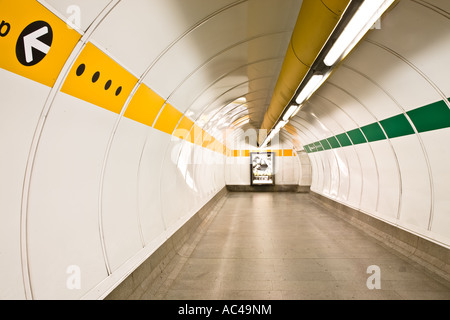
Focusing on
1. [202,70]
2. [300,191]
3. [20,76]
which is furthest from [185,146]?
[300,191]

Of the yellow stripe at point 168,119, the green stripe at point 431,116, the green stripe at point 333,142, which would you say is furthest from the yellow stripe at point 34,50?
the green stripe at point 333,142

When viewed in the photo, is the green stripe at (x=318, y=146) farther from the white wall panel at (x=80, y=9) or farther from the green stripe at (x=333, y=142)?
the white wall panel at (x=80, y=9)

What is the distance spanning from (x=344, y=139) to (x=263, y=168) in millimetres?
10228

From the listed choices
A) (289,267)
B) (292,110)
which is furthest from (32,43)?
(292,110)

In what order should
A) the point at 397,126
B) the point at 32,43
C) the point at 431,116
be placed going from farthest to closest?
1. the point at 397,126
2. the point at 431,116
3. the point at 32,43

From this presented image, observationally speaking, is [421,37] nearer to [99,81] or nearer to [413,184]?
[413,184]

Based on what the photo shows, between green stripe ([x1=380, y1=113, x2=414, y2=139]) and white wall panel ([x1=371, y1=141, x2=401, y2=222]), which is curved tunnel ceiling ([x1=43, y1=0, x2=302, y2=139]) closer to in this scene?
green stripe ([x1=380, y1=113, x2=414, y2=139])

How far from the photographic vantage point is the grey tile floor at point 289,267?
13.1 feet

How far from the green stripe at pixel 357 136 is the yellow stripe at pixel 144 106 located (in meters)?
6.15

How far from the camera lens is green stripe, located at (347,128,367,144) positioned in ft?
24.5

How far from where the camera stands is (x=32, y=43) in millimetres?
1833

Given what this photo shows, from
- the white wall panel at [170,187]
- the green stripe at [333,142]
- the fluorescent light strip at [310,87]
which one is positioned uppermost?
the fluorescent light strip at [310,87]

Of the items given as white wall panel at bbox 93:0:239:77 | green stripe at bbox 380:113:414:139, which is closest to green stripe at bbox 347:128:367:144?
green stripe at bbox 380:113:414:139
